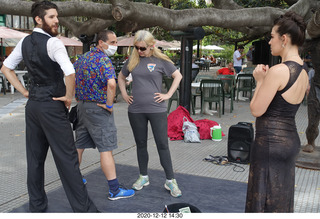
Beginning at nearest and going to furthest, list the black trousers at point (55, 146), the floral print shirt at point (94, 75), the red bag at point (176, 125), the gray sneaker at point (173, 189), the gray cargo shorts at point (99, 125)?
1. the black trousers at point (55, 146)
2. the floral print shirt at point (94, 75)
3. the gray cargo shorts at point (99, 125)
4. the gray sneaker at point (173, 189)
5. the red bag at point (176, 125)

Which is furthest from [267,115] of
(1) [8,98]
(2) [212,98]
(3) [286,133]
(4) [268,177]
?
(1) [8,98]

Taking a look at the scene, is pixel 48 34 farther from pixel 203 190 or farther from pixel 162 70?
pixel 203 190

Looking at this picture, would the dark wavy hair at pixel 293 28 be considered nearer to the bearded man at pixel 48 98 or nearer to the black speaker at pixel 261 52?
the bearded man at pixel 48 98

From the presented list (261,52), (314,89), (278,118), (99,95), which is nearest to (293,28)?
(278,118)

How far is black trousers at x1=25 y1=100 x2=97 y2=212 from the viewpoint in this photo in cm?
344

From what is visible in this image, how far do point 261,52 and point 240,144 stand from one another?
36.4 feet

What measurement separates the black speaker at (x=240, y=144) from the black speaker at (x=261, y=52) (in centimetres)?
1055

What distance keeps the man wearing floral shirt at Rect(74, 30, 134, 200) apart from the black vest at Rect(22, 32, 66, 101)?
2.08 feet

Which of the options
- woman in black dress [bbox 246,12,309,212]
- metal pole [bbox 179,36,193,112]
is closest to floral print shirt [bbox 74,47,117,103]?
woman in black dress [bbox 246,12,309,212]

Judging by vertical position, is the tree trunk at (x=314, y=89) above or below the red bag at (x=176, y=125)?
above

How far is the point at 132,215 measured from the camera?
250 cm

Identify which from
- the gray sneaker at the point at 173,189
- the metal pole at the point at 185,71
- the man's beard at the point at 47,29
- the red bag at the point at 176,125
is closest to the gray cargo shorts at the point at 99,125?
the gray sneaker at the point at 173,189

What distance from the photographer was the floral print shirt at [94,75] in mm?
4016

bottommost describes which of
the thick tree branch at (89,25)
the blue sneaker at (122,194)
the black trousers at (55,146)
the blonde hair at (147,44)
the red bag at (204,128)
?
the blue sneaker at (122,194)
